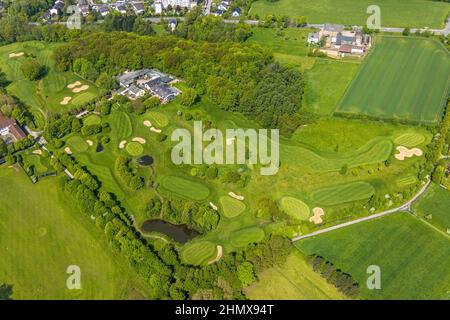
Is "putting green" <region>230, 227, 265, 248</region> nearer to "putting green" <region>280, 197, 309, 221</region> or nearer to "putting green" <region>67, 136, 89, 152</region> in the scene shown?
"putting green" <region>280, 197, 309, 221</region>

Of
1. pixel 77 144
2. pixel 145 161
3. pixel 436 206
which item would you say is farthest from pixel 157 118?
pixel 436 206

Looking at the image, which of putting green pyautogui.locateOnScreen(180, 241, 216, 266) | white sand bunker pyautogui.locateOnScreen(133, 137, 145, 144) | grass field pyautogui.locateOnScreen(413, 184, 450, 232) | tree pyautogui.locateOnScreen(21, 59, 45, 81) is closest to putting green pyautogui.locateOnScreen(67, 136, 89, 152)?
white sand bunker pyautogui.locateOnScreen(133, 137, 145, 144)

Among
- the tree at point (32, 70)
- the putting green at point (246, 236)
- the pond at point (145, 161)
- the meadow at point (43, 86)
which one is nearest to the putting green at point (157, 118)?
the pond at point (145, 161)

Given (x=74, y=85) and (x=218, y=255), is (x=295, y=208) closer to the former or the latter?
(x=218, y=255)

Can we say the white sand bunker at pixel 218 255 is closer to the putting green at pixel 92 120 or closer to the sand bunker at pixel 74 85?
the putting green at pixel 92 120

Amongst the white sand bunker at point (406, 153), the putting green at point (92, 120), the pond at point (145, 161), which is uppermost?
the white sand bunker at point (406, 153)
